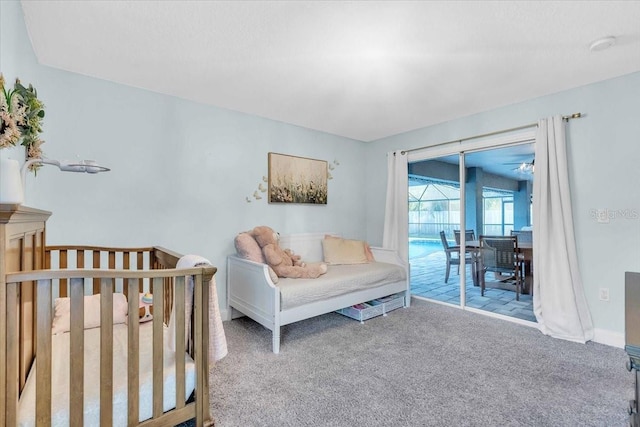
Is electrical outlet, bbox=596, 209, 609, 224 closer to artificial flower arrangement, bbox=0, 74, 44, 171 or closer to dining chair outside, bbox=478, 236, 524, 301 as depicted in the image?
dining chair outside, bbox=478, 236, 524, 301

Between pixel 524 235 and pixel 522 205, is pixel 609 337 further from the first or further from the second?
pixel 522 205

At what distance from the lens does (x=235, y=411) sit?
1.70m

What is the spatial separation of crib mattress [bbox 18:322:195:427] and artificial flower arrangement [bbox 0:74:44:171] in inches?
39.5

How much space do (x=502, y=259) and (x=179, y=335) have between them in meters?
3.34

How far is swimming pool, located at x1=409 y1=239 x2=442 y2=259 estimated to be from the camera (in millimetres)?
4082

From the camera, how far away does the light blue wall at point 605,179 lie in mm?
2473

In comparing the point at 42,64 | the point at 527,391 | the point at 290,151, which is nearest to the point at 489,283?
the point at 527,391

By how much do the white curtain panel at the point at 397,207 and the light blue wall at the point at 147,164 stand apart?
1.20 m

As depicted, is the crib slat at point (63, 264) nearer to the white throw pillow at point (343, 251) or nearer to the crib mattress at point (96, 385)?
the crib mattress at point (96, 385)

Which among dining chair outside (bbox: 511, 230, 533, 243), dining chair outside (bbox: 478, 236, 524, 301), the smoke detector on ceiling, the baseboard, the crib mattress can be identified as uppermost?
the smoke detector on ceiling

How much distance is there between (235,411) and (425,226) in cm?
325

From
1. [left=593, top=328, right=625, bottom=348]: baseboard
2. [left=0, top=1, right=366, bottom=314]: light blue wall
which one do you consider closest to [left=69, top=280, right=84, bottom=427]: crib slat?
[left=0, top=1, right=366, bottom=314]: light blue wall

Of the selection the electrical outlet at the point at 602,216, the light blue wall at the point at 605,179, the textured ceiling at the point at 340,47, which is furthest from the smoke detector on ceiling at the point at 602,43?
the electrical outlet at the point at 602,216

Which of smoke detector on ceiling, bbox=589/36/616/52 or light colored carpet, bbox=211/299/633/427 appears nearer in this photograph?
light colored carpet, bbox=211/299/633/427
